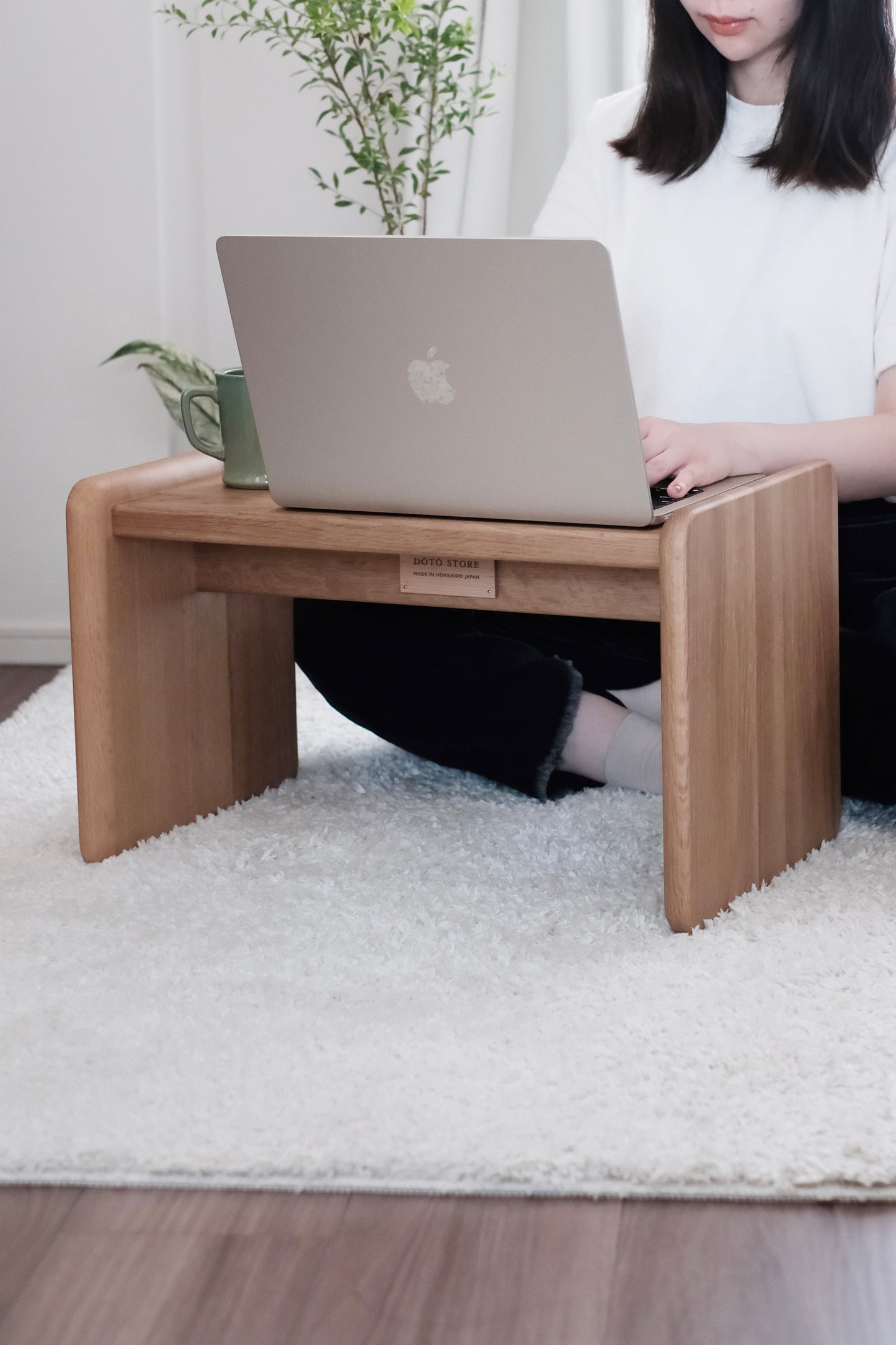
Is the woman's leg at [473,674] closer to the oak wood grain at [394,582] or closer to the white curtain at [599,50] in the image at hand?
the oak wood grain at [394,582]

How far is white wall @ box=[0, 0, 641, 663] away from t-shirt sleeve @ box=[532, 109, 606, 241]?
2.23 feet

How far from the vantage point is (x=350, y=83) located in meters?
2.33

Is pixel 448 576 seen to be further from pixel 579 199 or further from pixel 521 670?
pixel 579 199

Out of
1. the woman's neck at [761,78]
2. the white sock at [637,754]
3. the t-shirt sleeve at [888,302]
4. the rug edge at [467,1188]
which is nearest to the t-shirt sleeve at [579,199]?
the woman's neck at [761,78]

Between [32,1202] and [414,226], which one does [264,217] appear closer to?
[414,226]

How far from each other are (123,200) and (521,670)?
1.21m

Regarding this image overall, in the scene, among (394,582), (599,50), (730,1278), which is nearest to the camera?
(730,1278)

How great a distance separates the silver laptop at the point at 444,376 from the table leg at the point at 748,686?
6 centimetres

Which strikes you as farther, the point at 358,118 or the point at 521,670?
the point at 358,118

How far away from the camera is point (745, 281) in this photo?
149 centimetres

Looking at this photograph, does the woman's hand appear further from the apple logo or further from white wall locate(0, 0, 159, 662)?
white wall locate(0, 0, 159, 662)

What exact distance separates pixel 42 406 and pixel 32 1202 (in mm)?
1719

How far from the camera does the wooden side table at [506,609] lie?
1154 mm

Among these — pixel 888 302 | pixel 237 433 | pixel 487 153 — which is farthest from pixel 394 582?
pixel 487 153
